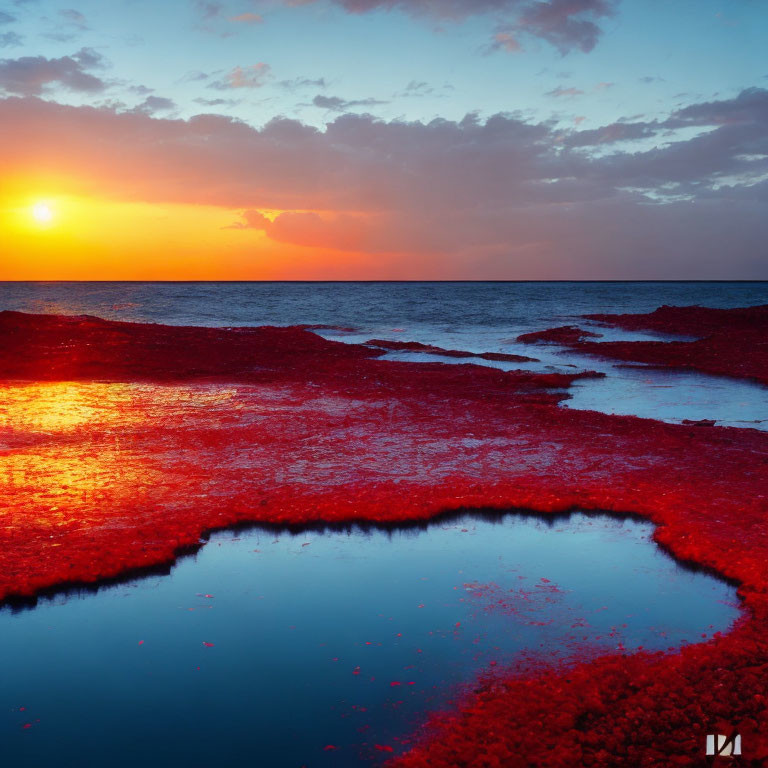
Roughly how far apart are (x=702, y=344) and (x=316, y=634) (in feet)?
142

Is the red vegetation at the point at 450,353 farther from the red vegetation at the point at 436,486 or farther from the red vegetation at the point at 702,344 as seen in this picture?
the red vegetation at the point at 436,486

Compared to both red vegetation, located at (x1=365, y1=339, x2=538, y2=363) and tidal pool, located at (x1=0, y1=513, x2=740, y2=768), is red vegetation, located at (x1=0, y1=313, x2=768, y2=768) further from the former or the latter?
red vegetation, located at (x1=365, y1=339, x2=538, y2=363)

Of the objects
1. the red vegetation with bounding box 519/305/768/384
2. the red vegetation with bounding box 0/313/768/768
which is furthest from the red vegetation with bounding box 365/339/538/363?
the red vegetation with bounding box 0/313/768/768

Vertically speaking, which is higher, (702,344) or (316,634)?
(702,344)

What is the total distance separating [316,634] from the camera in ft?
30.7

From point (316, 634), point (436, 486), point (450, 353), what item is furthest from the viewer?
point (450, 353)

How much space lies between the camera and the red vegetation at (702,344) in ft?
123

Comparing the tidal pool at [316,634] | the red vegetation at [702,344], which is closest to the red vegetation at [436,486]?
the tidal pool at [316,634]

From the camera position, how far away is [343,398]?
26.4 m

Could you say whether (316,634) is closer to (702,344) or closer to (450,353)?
(450,353)

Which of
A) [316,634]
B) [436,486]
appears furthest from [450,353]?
[316,634]

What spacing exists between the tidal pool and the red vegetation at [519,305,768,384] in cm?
2570

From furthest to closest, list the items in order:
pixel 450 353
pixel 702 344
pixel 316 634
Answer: pixel 702 344
pixel 450 353
pixel 316 634

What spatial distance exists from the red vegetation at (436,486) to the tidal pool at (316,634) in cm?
53
